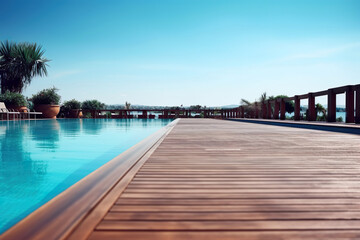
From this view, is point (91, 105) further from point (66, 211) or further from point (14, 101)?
point (66, 211)

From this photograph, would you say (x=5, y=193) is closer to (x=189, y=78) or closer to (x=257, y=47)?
(x=257, y=47)

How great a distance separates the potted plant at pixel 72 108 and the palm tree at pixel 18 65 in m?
3.71

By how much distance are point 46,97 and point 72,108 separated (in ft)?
12.4

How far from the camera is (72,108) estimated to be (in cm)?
2277

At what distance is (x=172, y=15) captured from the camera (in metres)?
22.1

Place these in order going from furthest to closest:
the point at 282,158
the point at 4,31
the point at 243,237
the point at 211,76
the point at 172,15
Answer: the point at 211,76 → the point at 172,15 → the point at 4,31 → the point at 282,158 → the point at 243,237

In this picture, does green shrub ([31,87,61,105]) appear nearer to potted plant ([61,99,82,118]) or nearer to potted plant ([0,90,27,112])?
potted plant ([0,90,27,112])

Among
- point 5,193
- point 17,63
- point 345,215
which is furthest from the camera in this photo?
point 17,63

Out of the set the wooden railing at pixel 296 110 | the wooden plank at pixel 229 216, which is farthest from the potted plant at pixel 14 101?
the wooden plank at pixel 229 216

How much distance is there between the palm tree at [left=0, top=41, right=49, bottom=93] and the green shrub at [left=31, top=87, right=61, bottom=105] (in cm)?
152

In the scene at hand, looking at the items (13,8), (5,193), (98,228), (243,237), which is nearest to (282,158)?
(243,237)

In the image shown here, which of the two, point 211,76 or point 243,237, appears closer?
point 243,237

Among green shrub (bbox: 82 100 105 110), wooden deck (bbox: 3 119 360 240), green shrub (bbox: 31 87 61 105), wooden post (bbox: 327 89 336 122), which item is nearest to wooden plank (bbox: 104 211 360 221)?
wooden deck (bbox: 3 119 360 240)

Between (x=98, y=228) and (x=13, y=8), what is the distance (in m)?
24.4
